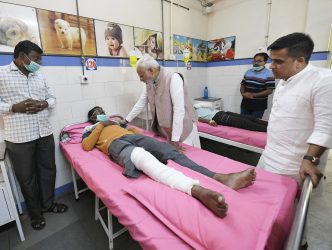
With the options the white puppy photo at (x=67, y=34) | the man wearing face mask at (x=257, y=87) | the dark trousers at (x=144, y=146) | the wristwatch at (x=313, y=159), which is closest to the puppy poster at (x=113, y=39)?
the white puppy photo at (x=67, y=34)

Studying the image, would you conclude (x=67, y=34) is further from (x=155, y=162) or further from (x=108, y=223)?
(x=108, y=223)

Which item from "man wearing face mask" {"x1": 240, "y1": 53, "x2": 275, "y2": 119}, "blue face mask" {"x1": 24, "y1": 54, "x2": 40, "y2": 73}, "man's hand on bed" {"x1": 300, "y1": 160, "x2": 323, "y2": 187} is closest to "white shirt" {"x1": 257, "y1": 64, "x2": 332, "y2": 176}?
"man's hand on bed" {"x1": 300, "y1": 160, "x2": 323, "y2": 187}

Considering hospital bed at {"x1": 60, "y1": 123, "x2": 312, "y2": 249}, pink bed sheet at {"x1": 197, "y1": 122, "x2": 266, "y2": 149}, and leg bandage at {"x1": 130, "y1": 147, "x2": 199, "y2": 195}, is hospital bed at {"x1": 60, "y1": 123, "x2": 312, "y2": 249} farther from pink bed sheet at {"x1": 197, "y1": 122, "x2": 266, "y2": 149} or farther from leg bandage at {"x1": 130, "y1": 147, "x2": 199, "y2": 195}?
pink bed sheet at {"x1": 197, "y1": 122, "x2": 266, "y2": 149}

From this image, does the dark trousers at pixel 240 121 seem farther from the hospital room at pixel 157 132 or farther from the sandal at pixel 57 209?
the sandal at pixel 57 209

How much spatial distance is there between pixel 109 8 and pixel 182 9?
4.67 feet

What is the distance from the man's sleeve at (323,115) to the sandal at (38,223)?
2219 millimetres

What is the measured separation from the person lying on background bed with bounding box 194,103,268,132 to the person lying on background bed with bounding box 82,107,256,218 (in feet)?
3.98

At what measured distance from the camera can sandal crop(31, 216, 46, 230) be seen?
1.80 meters

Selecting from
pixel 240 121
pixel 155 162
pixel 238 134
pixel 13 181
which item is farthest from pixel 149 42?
pixel 13 181

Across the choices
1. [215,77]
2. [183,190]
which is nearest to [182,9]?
[215,77]

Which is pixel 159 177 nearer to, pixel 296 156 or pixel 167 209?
pixel 167 209

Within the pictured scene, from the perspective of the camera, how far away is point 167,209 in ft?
3.20

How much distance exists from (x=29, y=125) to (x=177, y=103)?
51.2 inches

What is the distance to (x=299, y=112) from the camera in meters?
1.18
